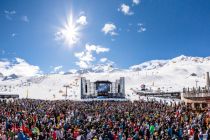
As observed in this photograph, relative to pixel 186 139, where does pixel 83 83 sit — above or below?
above

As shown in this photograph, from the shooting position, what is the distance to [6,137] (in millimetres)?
20828

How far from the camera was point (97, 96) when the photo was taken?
79000 millimetres

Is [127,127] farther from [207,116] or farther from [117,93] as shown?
[117,93]

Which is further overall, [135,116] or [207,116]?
[135,116]

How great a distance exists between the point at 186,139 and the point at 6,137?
990 cm

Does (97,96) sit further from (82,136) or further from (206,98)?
(82,136)

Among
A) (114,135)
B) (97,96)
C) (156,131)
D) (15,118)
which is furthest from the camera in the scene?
(97,96)

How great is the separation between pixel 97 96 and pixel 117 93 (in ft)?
15.6

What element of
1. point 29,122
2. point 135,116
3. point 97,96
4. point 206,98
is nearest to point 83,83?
point 97,96

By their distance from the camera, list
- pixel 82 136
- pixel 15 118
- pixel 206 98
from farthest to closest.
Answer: pixel 206 98, pixel 15 118, pixel 82 136

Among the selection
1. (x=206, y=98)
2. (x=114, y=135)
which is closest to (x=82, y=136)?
(x=114, y=135)

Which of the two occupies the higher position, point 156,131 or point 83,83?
point 83,83

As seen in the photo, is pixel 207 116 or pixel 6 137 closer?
pixel 6 137

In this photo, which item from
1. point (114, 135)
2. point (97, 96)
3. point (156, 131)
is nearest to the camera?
point (114, 135)
